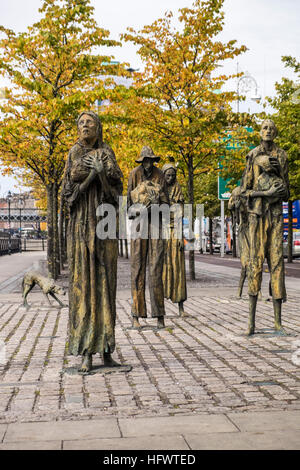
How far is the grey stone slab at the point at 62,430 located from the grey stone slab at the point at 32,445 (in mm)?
67

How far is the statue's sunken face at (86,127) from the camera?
6176 millimetres

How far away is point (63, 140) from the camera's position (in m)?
18.0

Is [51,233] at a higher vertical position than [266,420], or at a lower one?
higher

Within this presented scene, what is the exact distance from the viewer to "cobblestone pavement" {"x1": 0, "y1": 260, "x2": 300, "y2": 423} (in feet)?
16.4

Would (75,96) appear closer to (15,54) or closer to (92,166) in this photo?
(15,54)

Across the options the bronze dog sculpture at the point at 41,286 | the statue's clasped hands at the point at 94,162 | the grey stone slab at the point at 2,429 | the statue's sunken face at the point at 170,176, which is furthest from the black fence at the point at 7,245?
the grey stone slab at the point at 2,429

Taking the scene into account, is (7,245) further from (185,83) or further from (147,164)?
(147,164)

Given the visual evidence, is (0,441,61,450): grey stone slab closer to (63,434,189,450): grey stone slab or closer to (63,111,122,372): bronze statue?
(63,434,189,450): grey stone slab

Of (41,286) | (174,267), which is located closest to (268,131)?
(174,267)

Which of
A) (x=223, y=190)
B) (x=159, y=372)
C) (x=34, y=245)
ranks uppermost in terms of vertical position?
(x=223, y=190)

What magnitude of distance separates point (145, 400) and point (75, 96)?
445 inches

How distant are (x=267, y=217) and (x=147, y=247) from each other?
72.6 inches

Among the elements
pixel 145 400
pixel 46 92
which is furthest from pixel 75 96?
pixel 145 400

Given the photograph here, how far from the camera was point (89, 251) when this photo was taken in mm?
6156
